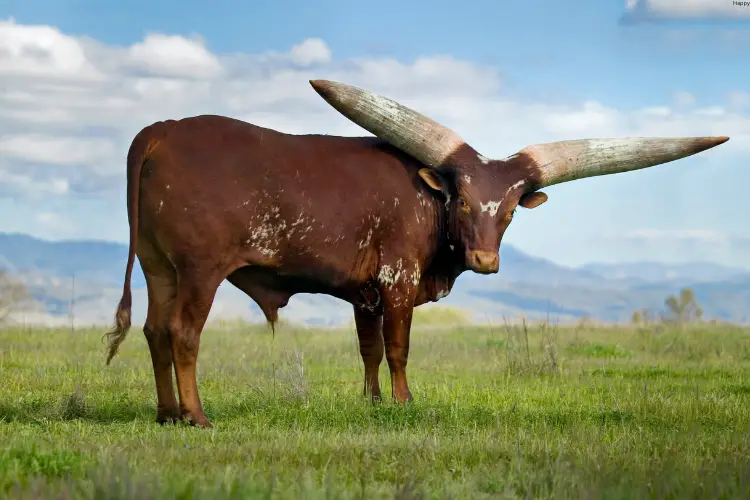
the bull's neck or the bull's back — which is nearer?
the bull's back

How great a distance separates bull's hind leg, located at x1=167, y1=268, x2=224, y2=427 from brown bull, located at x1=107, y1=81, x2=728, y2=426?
0.5 inches

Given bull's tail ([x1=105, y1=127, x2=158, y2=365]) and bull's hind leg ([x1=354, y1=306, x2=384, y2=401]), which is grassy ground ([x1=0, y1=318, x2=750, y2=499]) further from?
bull's tail ([x1=105, y1=127, x2=158, y2=365])

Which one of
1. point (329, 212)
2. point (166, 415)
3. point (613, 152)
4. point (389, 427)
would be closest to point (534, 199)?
point (613, 152)

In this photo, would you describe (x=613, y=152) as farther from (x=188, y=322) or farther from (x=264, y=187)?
(x=188, y=322)

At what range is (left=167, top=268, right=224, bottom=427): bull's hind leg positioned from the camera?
29.4 ft

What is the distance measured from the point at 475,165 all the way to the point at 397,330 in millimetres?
1775

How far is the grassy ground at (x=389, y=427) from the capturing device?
18.7 feet

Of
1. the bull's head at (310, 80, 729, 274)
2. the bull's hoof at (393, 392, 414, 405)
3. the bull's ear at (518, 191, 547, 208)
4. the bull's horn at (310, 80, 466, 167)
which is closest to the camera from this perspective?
the bull's hoof at (393, 392, 414, 405)

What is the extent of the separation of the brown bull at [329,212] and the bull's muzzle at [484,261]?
13 mm

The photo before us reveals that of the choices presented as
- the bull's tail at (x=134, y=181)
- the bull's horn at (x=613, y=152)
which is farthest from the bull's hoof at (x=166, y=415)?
the bull's horn at (x=613, y=152)

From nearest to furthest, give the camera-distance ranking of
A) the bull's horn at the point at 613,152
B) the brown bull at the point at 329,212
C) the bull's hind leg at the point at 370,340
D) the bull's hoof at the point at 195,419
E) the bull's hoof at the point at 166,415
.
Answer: the bull's hoof at the point at 195,419, the brown bull at the point at 329,212, the bull's hoof at the point at 166,415, the bull's hind leg at the point at 370,340, the bull's horn at the point at 613,152

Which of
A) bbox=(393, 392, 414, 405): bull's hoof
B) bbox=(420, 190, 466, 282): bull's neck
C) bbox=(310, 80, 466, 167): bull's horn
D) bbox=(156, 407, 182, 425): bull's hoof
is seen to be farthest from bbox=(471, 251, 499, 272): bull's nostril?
bbox=(156, 407, 182, 425): bull's hoof

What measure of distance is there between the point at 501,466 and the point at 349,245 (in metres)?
3.69

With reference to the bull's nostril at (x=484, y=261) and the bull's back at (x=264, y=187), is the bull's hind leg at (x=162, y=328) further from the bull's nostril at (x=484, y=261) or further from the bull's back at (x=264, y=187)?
the bull's nostril at (x=484, y=261)
